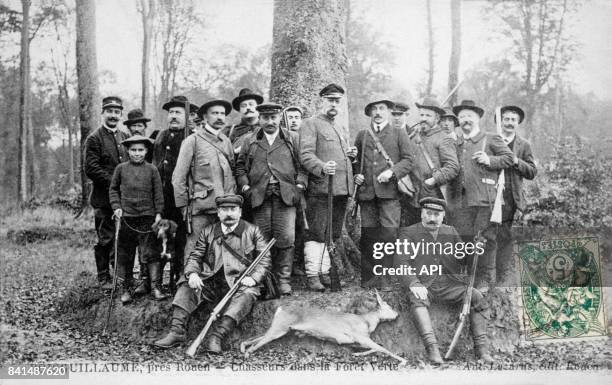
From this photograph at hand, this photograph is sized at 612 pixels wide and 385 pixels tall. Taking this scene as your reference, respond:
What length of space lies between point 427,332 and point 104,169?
12.6 feet

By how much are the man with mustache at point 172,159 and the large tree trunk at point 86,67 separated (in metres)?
2.45

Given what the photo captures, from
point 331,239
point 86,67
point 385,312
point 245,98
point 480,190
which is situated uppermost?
point 86,67

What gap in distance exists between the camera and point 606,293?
5914 millimetres

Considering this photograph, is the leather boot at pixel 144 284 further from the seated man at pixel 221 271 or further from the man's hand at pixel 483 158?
the man's hand at pixel 483 158

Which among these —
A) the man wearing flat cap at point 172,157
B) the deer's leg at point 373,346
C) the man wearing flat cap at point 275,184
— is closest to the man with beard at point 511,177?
the deer's leg at point 373,346

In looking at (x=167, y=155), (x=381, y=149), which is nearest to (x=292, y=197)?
(x=381, y=149)

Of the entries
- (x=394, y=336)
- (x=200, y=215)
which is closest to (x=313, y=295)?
(x=394, y=336)

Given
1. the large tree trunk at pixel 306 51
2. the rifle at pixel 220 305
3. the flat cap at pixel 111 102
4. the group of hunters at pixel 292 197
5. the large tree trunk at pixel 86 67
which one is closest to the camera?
the rifle at pixel 220 305

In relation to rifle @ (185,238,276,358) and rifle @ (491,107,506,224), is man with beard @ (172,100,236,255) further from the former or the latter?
rifle @ (491,107,506,224)

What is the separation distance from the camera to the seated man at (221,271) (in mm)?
4688

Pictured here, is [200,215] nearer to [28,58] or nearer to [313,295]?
[313,295]

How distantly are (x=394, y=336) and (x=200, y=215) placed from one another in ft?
7.35

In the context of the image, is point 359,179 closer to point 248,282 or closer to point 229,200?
point 229,200

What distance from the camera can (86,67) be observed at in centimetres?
790
